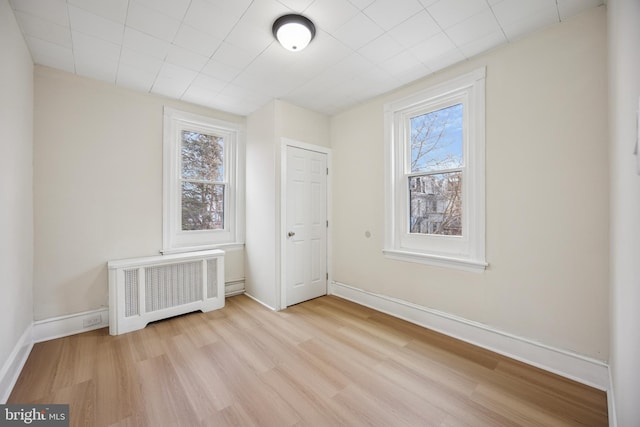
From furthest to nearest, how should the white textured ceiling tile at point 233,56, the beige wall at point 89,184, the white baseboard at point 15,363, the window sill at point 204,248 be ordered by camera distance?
1. the window sill at point 204,248
2. the beige wall at point 89,184
3. the white textured ceiling tile at point 233,56
4. the white baseboard at point 15,363

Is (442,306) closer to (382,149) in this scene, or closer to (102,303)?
(382,149)

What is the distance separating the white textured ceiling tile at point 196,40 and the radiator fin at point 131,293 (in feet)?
7.50

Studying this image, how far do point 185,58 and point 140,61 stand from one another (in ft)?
1.46

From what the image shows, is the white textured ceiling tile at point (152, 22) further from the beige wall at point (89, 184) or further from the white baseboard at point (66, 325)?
the white baseboard at point (66, 325)

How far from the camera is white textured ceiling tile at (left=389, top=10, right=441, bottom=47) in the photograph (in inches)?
76.7

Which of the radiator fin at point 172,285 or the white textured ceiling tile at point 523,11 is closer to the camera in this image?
the white textured ceiling tile at point 523,11

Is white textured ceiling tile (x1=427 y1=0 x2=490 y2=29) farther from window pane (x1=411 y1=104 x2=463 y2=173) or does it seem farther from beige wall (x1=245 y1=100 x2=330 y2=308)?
beige wall (x1=245 y1=100 x2=330 y2=308)

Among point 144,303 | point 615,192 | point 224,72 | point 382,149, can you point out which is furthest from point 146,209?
point 615,192

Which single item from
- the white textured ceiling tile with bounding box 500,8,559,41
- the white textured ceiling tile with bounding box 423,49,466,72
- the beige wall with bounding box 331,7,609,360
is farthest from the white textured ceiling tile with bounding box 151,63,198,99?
the white textured ceiling tile with bounding box 500,8,559,41

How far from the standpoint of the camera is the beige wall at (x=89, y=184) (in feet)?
8.36

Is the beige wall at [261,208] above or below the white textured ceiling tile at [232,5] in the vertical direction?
below

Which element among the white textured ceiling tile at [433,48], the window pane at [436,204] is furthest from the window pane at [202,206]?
the white textured ceiling tile at [433,48]

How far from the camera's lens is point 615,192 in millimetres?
1508

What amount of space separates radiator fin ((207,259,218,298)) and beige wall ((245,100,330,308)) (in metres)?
0.54
